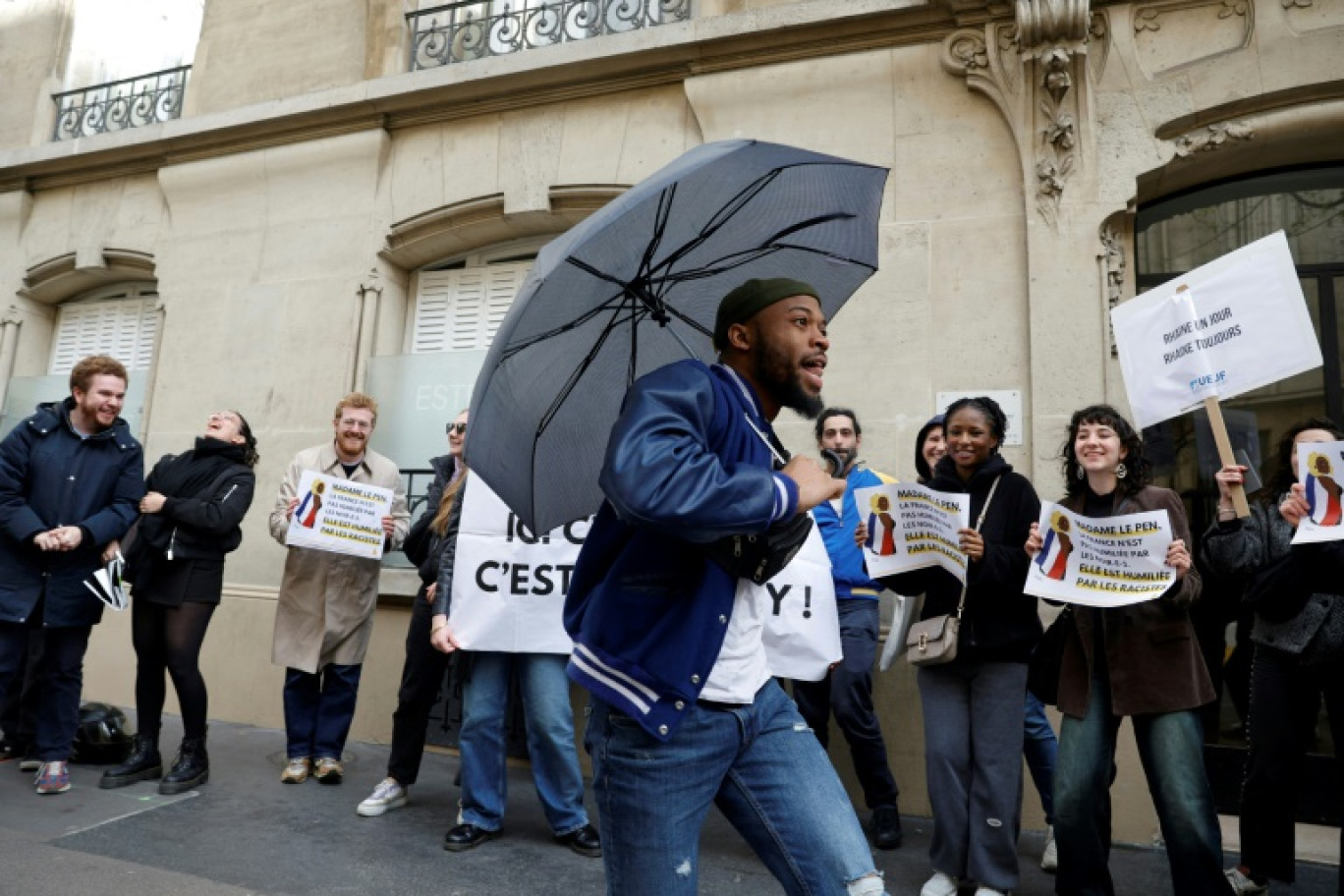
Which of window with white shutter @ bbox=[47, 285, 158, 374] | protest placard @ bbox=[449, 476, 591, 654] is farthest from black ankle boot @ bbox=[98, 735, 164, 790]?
window with white shutter @ bbox=[47, 285, 158, 374]

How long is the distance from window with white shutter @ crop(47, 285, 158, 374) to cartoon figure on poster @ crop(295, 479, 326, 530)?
4.79m

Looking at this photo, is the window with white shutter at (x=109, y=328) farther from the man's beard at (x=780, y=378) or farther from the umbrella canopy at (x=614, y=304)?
the man's beard at (x=780, y=378)

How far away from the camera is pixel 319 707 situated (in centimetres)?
548

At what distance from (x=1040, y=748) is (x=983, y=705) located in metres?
0.86

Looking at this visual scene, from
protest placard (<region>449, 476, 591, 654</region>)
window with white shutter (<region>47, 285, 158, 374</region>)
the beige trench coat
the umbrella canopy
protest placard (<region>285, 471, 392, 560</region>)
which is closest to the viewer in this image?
the umbrella canopy

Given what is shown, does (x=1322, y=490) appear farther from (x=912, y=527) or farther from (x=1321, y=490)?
(x=912, y=527)

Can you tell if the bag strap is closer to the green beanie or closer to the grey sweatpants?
the grey sweatpants

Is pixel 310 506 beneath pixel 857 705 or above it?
above

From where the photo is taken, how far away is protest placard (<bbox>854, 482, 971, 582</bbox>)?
3.85 meters

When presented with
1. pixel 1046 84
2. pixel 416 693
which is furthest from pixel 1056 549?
pixel 1046 84

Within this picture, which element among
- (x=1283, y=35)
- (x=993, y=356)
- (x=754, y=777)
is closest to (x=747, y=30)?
(x=993, y=356)

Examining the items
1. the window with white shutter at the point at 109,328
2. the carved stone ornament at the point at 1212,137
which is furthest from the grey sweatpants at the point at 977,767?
the window with white shutter at the point at 109,328

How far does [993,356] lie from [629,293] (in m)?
4.00

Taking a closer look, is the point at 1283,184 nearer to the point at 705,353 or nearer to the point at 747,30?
the point at 747,30
